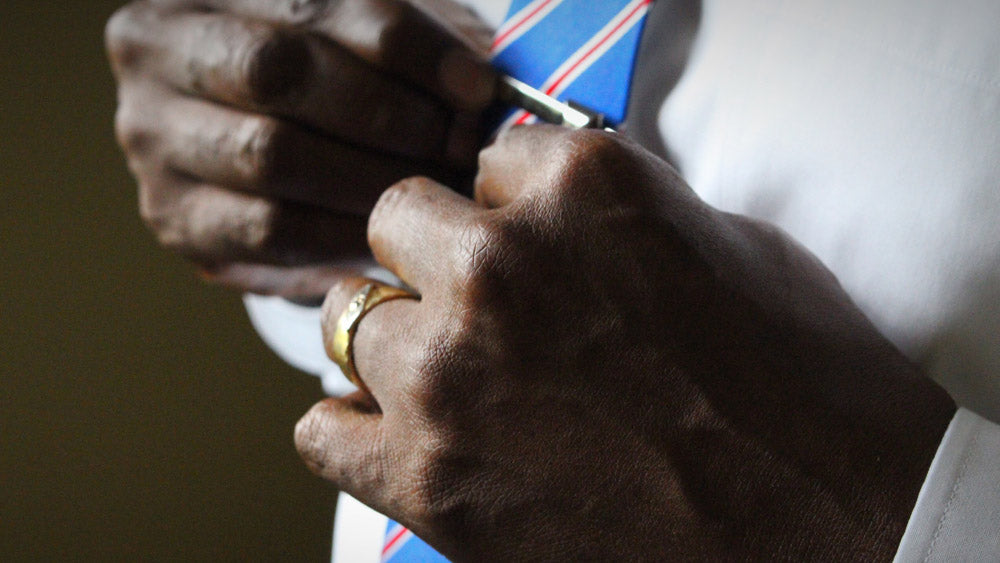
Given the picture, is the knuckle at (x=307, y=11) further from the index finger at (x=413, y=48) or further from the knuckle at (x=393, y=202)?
the knuckle at (x=393, y=202)

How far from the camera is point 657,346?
38 centimetres

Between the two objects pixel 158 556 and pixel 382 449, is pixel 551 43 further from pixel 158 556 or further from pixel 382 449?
pixel 158 556

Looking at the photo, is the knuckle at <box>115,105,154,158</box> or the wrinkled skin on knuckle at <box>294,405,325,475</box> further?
the knuckle at <box>115,105,154,158</box>

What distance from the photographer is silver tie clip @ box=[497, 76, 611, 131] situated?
0.54 meters

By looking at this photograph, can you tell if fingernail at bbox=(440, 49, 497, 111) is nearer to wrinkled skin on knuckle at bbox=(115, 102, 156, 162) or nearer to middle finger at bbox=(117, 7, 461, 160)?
middle finger at bbox=(117, 7, 461, 160)

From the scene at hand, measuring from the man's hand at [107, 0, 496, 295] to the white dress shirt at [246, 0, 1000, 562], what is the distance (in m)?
0.19

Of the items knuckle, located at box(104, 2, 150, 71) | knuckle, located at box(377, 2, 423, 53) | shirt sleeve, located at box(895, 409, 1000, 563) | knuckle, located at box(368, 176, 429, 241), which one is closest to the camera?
shirt sleeve, located at box(895, 409, 1000, 563)

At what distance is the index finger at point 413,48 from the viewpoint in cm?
58

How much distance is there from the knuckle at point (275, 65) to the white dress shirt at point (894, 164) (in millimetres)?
282

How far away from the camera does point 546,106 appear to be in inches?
22.2

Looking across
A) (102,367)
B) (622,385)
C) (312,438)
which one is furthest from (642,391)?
(102,367)

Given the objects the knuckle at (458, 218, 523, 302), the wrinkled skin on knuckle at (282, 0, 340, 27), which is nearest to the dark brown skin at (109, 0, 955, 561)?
the knuckle at (458, 218, 523, 302)

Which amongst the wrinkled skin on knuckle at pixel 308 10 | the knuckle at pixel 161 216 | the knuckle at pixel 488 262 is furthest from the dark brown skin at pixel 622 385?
the knuckle at pixel 161 216

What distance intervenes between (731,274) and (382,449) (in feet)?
0.69
